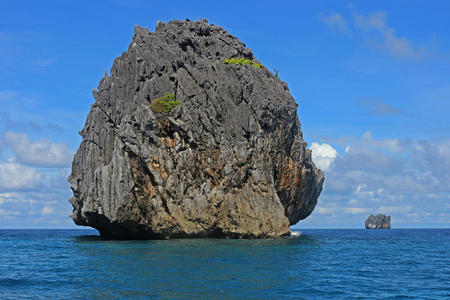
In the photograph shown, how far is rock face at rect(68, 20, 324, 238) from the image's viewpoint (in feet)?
198

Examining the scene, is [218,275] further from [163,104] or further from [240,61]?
[240,61]

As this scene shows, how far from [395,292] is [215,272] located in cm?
1240

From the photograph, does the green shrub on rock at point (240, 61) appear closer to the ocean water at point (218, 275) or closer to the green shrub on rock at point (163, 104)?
the green shrub on rock at point (163, 104)

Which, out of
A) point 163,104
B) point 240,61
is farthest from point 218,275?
point 240,61

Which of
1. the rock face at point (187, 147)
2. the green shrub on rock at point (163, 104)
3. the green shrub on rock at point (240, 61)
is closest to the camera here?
the rock face at point (187, 147)

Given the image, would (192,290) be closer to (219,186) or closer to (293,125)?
(219,186)

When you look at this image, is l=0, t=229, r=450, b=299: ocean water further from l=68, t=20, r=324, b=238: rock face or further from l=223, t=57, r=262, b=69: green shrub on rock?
l=223, t=57, r=262, b=69: green shrub on rock

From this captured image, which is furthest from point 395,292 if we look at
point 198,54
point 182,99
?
point 198,54

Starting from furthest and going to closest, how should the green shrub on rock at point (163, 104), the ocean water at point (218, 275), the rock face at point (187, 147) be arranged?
the green shrub on rock at point (163, 104), the rock face at point (187, 147), the ocean water at point (218, 275)

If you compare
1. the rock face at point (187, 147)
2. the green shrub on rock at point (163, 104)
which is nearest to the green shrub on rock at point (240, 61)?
the rock face at point (187, 147)

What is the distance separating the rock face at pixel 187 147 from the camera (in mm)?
60250

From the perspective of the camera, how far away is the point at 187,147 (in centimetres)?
6209

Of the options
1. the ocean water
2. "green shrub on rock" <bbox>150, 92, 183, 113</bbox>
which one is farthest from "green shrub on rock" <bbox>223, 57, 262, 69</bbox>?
the ocean water

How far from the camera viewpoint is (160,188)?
60.2 m
